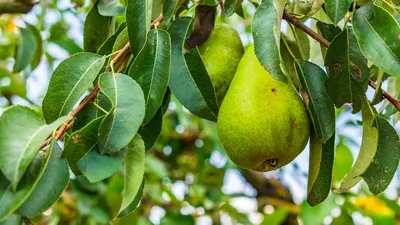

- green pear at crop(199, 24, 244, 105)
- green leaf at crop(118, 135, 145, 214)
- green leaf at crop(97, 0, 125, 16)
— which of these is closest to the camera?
green leaf at crop(118, 135, 145, 214)

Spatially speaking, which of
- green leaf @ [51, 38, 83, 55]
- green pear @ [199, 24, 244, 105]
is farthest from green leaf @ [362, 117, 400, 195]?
green leaf @ [51, 38, 83, 55]

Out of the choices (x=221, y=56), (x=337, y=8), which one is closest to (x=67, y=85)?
(x=221, y=56)

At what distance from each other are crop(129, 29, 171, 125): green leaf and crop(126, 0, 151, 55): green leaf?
0.01 meters

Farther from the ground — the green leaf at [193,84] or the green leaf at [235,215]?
the green leaf at [193,84]

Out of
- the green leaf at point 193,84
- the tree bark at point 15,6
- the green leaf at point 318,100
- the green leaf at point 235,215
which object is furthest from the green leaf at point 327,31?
the green leaf at point 235,215

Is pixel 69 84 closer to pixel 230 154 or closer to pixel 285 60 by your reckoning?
pixel 230 154

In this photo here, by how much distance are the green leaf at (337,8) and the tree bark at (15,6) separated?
2.65 ft

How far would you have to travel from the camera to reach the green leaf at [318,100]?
0.87 meters

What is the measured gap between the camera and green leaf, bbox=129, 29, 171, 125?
2.79 ft

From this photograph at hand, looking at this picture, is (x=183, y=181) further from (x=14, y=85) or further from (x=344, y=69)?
(x=344, y=69)

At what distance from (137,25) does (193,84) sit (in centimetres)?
11

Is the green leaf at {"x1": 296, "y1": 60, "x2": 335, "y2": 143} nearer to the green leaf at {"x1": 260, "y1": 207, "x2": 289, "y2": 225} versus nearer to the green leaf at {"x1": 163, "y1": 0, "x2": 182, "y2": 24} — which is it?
the green leaf at {"x1": 163, "y1": 0, "x2": 182, "y2": 24}

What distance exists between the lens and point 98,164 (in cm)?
75

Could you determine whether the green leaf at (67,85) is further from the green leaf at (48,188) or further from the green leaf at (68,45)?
the green leaf at (68,45)
